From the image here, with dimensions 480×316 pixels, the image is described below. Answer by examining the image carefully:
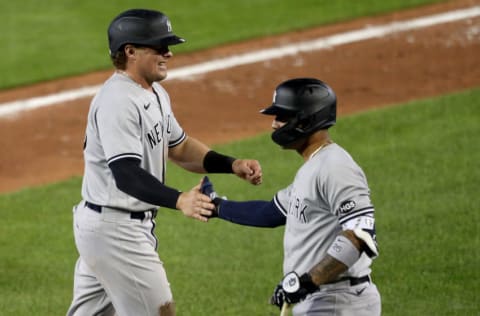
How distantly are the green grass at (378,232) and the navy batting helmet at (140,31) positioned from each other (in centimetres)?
258

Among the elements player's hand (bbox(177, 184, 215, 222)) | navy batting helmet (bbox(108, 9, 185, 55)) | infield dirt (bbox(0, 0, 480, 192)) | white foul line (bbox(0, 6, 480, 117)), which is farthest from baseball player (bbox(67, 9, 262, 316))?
white foul line (bbox(0, 6, 480, 117))

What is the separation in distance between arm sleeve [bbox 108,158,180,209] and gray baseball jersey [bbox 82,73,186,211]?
6 centimetres

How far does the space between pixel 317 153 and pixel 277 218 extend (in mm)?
456

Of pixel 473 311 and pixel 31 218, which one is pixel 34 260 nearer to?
pixel 31 218

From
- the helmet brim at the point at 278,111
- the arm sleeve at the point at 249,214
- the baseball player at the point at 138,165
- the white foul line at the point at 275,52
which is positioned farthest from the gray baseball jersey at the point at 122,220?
the white foul line at the point at 275,52

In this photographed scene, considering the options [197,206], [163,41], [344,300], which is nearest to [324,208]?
[344,300]

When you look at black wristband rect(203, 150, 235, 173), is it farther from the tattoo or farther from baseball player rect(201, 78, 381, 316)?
the tattoo

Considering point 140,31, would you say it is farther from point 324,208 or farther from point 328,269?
point 328,269

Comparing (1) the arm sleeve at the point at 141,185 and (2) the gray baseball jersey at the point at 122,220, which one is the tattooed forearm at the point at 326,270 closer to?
(1) the arm sleeve at the point at 141,185

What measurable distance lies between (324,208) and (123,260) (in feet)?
4.21

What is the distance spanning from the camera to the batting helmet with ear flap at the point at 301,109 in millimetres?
6055

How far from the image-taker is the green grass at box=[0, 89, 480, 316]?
8805mm

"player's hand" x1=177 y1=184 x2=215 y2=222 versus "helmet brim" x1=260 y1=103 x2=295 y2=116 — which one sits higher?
"helmet brim" x1=260 y1=103 x2=295 y2=116

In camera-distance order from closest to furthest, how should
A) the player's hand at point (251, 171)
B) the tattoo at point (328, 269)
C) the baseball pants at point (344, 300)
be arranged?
the tattoo at point (328, 269)
the baseball pants at point (344, 300)
the player's hand at point (251, 171)
